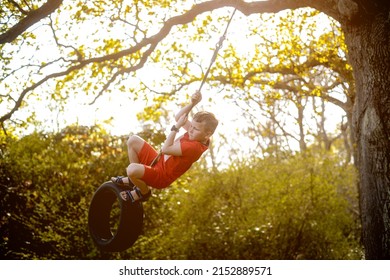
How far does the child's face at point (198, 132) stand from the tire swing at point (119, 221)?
0.83ft

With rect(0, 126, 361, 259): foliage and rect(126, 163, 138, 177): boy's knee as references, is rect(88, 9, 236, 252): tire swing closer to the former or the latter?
rect(126, 163, 138, 177): boy's knee

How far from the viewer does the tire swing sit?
300 cm

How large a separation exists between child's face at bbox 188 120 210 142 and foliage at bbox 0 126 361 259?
2661 mm

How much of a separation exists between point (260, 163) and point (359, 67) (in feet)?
10.9

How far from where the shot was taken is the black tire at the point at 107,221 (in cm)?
300

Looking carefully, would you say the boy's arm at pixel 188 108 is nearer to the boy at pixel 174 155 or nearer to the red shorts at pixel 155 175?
the boy at pixel 174 155

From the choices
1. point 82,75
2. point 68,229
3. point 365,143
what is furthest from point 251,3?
point 68,229

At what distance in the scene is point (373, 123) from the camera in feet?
10.6

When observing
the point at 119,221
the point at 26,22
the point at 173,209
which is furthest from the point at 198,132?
the point at 173,209

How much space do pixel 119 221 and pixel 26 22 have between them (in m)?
1.74

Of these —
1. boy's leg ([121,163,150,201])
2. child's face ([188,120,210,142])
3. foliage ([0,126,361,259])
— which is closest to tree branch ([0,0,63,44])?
boy's leg ([121,163,150,201])

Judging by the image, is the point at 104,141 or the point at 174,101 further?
the point at 174,101
